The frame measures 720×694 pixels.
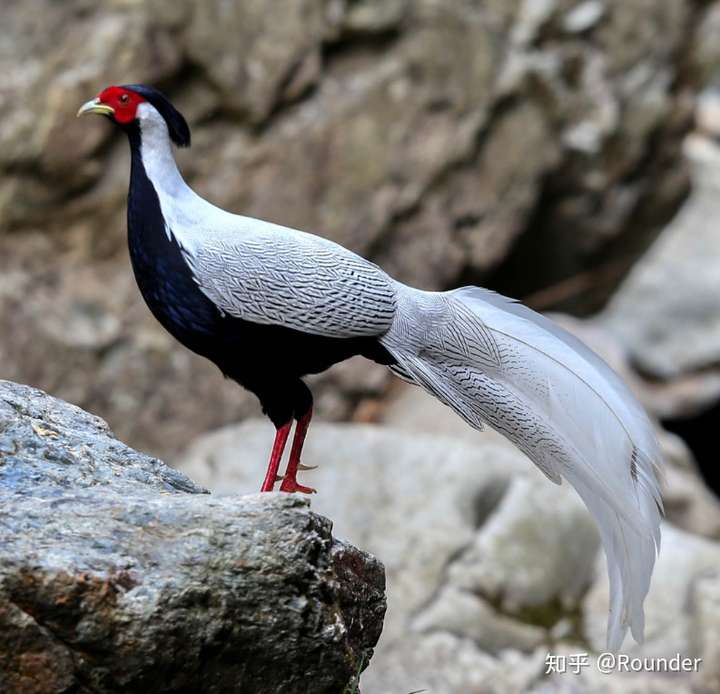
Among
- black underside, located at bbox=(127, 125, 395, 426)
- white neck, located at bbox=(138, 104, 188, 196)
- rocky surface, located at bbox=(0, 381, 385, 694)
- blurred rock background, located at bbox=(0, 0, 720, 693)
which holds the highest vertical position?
blurred rock background, located at bbox=(0, 0, 720, 693)

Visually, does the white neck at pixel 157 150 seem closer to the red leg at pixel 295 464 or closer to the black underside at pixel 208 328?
the black underside at pixel 208 328

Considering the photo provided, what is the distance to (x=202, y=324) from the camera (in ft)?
12.4

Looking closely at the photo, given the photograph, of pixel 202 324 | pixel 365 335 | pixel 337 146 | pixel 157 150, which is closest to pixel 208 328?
pixel 202 324

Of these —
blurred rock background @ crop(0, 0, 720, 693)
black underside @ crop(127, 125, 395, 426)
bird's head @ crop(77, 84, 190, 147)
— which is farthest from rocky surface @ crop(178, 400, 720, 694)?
bird's head @ crop(77, 84, 190, 147)

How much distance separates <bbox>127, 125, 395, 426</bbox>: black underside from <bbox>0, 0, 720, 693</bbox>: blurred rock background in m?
2.30

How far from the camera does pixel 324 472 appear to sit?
6734 millimetres

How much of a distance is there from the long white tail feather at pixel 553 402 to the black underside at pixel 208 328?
7.0 inches

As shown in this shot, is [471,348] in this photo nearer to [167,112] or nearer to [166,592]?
[167,112]

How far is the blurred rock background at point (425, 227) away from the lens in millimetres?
6383

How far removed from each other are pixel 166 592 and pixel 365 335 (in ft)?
4.77

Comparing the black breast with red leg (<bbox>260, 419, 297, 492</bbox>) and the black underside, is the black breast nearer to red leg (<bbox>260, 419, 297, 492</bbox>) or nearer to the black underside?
the black underside

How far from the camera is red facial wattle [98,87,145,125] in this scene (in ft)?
13.0

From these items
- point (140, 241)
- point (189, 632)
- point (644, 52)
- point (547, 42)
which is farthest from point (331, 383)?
point (189, 632)

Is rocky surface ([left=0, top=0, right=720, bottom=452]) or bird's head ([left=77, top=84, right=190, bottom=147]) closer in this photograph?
bird's head ([left=77, top=84, right=190, bottom=147])
